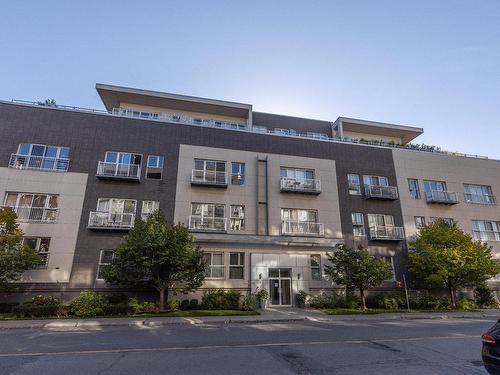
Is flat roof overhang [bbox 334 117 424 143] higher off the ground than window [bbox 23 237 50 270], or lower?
higher

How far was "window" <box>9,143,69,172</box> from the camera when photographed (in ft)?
69.5

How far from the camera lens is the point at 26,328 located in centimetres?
1303

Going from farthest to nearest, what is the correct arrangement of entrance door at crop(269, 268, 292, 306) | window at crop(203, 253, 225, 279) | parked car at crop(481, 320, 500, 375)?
entrance door at crop(269, 268, 292, 306), window at crop(203, 253, 225, 279), parked car at crop(481, 320, 500, 375)

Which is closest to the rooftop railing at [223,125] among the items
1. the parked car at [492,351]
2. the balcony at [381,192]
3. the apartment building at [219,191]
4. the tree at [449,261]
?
the apartment building at [219,191]

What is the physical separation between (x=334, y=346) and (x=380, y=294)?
15.7m

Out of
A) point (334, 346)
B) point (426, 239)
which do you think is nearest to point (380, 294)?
point (426, 239)

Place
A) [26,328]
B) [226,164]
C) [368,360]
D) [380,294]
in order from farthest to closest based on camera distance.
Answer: [226,164] < [380,294] < [26,328] < [368,360]

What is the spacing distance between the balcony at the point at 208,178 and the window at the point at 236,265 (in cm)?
550

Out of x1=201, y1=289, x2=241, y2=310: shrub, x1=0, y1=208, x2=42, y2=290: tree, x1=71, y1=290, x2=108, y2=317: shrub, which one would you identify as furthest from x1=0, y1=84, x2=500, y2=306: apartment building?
x1=71, y1=290, x2=108, y2=317: shrub

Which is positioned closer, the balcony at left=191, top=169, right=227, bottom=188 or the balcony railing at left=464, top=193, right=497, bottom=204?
the balcony at left=191, top=169, right=227, bottom=188

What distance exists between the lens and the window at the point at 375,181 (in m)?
27.2

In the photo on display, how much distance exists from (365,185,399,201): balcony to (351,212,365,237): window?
1.85m

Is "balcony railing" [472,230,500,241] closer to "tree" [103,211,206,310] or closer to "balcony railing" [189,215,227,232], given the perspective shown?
"balcony railing" [189,215,227,232]

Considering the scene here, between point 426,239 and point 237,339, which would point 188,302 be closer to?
point 237,339
